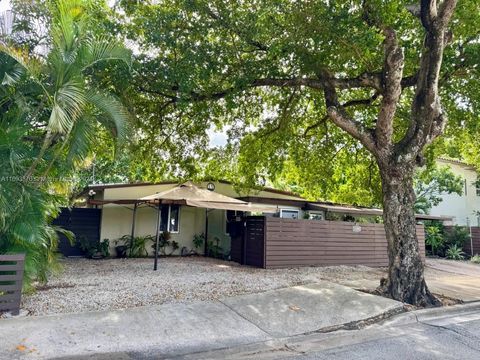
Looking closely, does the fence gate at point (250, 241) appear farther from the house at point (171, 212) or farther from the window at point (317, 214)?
the window at point (317, 214)

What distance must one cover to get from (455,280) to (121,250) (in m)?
11.8

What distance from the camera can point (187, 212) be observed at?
16.5 m

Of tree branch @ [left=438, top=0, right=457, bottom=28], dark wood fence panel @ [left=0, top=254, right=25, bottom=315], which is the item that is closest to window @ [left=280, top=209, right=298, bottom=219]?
tree branch @ [left=438, top=0, right=457, bottom=28]

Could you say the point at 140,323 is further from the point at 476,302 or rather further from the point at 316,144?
the point at 316,144

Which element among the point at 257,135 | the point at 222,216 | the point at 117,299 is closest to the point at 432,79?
the point at 257,135

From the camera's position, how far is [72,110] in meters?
6.40

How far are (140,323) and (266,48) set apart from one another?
7100 millimetres

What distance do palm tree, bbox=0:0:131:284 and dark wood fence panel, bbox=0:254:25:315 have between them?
0.44 metres

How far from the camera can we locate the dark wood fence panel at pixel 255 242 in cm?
1190

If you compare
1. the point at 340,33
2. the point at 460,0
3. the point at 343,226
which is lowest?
the point at 343,226

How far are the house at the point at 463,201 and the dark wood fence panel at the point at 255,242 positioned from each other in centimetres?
1563

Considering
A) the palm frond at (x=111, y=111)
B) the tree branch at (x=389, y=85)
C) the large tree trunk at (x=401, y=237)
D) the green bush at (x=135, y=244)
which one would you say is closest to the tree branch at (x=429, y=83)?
the tree branch at (x=389, y=85)

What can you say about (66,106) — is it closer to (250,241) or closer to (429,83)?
(429,83)

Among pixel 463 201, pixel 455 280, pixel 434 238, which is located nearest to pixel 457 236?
pixel 434 238
